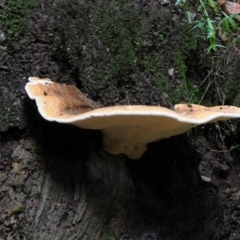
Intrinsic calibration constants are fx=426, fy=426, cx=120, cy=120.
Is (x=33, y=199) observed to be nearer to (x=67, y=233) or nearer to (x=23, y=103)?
(x=67, y=233)

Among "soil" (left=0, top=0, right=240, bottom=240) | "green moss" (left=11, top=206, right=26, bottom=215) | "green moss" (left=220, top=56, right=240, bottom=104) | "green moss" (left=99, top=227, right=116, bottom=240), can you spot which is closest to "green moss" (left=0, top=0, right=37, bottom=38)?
"soil" (left=0, top=0, right=240, bottom=240)

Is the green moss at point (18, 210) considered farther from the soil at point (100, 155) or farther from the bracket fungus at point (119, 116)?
the bracket fungus at point (119, 116)

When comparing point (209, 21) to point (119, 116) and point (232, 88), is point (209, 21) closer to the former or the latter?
point (232, 88)

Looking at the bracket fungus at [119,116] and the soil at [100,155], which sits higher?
the bracket fungus at [119,116]

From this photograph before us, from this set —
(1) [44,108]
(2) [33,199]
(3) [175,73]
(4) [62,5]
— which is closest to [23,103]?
(1) [44,108]

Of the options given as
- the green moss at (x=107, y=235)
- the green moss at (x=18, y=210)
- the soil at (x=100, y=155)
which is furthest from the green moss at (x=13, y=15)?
the green moss at (x=107, y=235)

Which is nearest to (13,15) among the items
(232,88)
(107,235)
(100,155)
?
(100,155)
